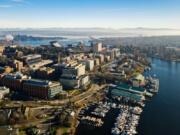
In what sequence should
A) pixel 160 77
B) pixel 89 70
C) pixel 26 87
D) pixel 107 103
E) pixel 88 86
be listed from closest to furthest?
1. pixel 107 103
2. pixel 26 87
3. pixel 88 86
4. pixel 160 77
5. pixel 89 70

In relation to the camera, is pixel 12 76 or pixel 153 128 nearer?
pixel 153 128

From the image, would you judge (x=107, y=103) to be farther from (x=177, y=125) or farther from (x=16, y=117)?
(x=16, y=117)

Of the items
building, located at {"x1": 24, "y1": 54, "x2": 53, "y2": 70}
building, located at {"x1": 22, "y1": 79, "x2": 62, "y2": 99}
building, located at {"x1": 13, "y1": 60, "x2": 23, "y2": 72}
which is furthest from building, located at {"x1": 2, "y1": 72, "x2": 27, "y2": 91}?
building, located at {"x1": 24, "y1": 54, "x2": 53, "y2": 70}

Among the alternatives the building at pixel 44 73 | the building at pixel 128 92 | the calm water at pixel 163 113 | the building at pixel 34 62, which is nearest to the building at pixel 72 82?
the building at pixel 44 73

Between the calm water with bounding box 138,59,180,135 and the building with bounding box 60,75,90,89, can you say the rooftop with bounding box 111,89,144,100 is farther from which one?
the building with bounding box 60,75,90,89


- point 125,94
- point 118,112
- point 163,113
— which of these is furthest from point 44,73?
point 163,113

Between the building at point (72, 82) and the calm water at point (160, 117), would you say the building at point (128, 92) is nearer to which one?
the calm water at point (160, 117)

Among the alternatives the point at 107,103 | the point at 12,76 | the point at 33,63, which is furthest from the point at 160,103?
the point at 33,63

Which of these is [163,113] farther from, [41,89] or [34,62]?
[34,62]

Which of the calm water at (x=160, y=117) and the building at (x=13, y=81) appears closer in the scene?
the calm water at (x=160, y=117)
